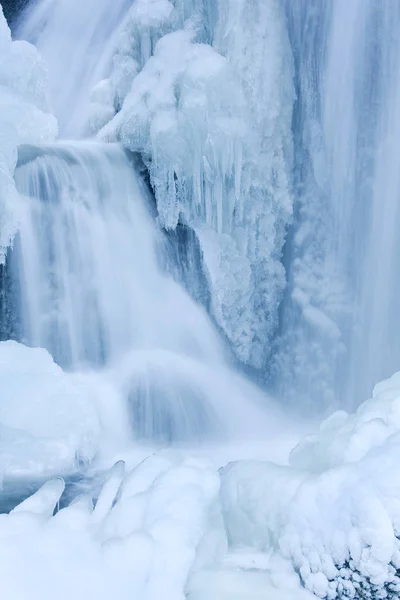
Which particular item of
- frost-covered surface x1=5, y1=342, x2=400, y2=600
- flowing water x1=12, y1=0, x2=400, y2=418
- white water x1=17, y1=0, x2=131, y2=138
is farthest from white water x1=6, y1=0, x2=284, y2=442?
frost-covered surface x1=5, y1=342, x2=400, y2=600

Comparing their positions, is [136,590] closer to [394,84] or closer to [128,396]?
[128,396]

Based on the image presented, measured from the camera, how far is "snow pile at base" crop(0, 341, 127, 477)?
4863 mm

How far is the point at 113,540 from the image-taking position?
95.8 inches

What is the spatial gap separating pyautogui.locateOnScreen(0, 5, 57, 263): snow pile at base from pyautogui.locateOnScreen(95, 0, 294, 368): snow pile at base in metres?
1.10

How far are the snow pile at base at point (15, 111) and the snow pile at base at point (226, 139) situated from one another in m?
1.10

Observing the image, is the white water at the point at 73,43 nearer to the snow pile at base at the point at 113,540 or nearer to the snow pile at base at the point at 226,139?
the snow pile at base at the point at 226,139

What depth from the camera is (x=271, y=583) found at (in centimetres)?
242

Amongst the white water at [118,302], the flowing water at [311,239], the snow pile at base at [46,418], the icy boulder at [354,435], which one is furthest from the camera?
the flowing water at [311,239]

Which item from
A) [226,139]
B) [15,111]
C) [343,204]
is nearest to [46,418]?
[15,111]

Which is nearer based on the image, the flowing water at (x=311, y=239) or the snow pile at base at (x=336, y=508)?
the snow pile at base at (x=336, y=508)

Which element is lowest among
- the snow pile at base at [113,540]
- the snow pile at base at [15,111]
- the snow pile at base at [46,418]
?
the snow pile at base at [46,418]

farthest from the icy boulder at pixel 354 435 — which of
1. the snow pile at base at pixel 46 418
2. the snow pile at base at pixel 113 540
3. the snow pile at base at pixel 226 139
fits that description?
the snow pile at base at pixel 226 139

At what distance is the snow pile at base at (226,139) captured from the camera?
696cm

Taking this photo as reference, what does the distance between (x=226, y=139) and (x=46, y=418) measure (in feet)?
11.6
